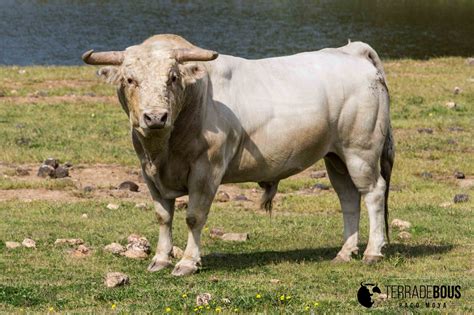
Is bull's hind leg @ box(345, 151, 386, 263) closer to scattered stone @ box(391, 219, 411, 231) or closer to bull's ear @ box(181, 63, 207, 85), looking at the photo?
scattered stone @ box(391, 219, 411, 231)

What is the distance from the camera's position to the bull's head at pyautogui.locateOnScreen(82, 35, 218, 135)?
11.1 metres

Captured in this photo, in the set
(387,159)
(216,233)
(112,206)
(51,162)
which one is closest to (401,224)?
(387,159)

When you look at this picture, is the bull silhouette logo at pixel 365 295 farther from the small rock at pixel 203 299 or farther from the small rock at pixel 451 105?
the small rock at pixel 451 105

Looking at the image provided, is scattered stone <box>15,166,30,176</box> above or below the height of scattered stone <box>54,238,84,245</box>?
below

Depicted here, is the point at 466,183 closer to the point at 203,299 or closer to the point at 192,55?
the point at 192,55

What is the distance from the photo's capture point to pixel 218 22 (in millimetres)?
47969

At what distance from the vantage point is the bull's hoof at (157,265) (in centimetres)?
1217

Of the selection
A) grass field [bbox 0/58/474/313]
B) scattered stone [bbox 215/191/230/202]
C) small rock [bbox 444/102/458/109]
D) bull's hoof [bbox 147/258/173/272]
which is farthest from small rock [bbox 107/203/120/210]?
small rock [bbox 444/102/458/109]

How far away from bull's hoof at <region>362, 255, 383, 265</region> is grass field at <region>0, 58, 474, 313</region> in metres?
0.17

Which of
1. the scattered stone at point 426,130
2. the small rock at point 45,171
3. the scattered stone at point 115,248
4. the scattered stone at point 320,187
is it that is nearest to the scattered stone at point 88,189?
the small rock at point 45,171

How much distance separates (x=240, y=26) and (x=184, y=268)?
35606 mm

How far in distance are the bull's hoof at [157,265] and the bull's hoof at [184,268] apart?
283 millimetres

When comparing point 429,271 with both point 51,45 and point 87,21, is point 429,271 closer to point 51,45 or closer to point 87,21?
point 51,45

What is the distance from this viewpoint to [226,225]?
15117 mm
